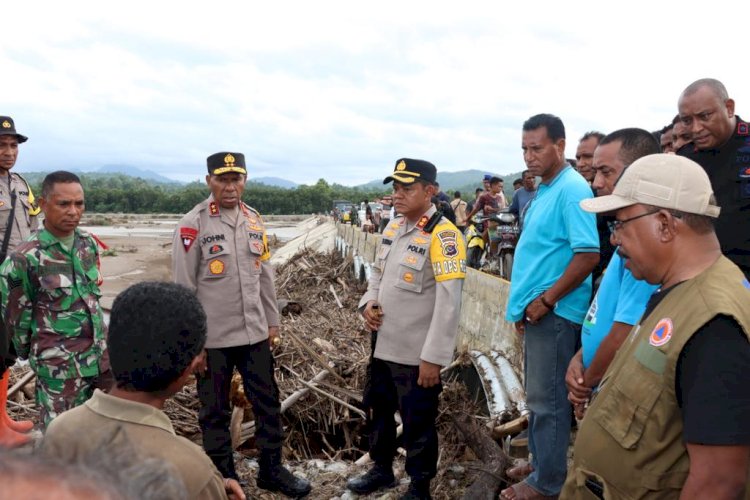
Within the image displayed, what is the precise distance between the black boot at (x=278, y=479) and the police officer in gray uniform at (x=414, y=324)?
0.36 meters

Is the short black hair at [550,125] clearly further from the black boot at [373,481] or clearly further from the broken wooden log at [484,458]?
the black boot at [373,481]

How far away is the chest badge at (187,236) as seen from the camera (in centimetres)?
371

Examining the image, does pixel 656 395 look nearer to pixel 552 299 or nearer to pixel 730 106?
pixel 552 299

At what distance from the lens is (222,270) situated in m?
3.79

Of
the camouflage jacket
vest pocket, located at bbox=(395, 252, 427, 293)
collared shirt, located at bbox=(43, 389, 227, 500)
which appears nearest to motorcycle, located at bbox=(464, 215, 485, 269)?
vest pocket, located at bbox=(395, 252, 427, 293)

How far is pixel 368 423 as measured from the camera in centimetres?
395

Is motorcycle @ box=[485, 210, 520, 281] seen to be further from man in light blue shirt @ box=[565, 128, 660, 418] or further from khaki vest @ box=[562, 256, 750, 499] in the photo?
khaki vest @ box=[562, 256, 750, 499]

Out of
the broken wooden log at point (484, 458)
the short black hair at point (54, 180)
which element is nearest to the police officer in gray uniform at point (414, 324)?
the broken wooden log at point (484, 458)

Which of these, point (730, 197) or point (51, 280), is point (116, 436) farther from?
point (730, 197)

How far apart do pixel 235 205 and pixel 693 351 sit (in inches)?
124

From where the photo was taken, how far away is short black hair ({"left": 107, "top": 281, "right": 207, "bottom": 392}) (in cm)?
169

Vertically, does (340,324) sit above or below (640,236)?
below

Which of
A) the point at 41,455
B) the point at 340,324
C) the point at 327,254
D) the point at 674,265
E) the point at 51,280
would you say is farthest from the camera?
the point at 327,254

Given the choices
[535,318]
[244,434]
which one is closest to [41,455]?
[535,318]
